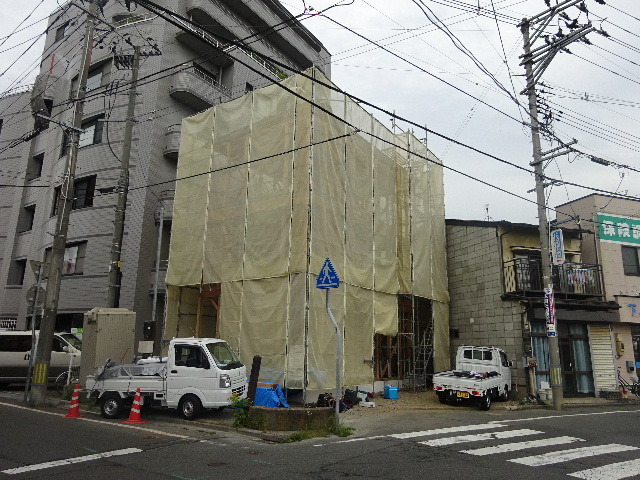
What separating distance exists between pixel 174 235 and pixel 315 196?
6615mm

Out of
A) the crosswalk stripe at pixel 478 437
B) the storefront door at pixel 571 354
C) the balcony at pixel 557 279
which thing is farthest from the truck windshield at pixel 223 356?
the storefront door at pixel 571 354

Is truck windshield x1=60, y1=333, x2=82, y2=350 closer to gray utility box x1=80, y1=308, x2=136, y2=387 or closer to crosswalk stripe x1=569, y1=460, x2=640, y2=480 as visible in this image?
gray utility box x1=80, y1=308, x2=136, y2=387

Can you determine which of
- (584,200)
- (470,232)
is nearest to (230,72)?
(470,232)

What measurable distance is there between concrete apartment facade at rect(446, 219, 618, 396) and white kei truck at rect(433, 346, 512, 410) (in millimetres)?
1274

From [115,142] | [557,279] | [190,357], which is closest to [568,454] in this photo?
[190,357]

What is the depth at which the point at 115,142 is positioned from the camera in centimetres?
2142

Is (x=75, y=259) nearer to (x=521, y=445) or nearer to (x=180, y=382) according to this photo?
(x=180, y=382)

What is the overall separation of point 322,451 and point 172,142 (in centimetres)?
1740

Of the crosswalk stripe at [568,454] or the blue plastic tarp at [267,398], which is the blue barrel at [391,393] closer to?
the blue plastic tarp at [267,398]

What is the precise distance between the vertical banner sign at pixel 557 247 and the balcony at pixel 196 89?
16780mm

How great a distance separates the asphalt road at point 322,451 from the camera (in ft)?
20.3

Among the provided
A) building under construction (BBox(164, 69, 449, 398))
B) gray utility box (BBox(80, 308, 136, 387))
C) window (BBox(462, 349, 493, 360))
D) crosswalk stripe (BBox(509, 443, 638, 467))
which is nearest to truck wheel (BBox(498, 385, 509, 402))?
window (BBox(462, 349, 493, 360))

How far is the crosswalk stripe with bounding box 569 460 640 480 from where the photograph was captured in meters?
6.23

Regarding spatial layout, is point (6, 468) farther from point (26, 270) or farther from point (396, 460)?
point (26, 270)
